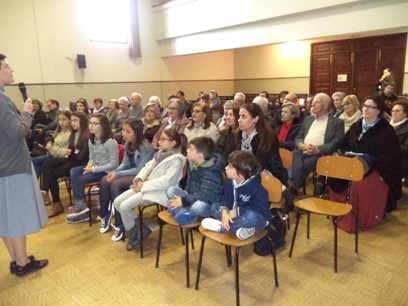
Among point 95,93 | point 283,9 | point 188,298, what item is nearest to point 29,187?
point 188,298

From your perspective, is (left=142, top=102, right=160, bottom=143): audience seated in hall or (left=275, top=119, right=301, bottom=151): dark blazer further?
(left=142, top=102, right=160, bottom=143): audience seated in hall

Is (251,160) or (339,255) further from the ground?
(251,160)

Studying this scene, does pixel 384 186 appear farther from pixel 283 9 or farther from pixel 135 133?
pixel 283 9

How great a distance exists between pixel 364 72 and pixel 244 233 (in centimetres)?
850

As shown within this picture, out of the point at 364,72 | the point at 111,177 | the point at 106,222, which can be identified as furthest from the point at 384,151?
the point at 364,72

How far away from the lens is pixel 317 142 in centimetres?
351

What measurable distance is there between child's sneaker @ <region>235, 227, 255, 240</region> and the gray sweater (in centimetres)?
156

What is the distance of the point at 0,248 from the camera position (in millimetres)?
2936

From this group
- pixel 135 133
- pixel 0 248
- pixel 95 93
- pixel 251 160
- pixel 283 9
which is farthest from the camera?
pixel 95 93

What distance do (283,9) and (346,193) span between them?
172 inches

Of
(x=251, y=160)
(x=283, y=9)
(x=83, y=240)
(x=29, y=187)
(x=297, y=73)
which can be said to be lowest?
(x=83, y=240)

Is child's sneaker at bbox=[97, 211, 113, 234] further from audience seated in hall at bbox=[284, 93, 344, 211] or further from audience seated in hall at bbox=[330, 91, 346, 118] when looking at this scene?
audience seated in hall at bbox=[330, 91, 346, 118]

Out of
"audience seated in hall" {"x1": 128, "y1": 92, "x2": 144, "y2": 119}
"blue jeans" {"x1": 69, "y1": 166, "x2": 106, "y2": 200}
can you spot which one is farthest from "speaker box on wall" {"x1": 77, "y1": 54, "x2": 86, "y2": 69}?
"blue jeans" {"x1": 69, "y1": 166, "x2": 106, "y2": 200}

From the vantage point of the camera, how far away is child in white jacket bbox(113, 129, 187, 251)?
2.63 m
